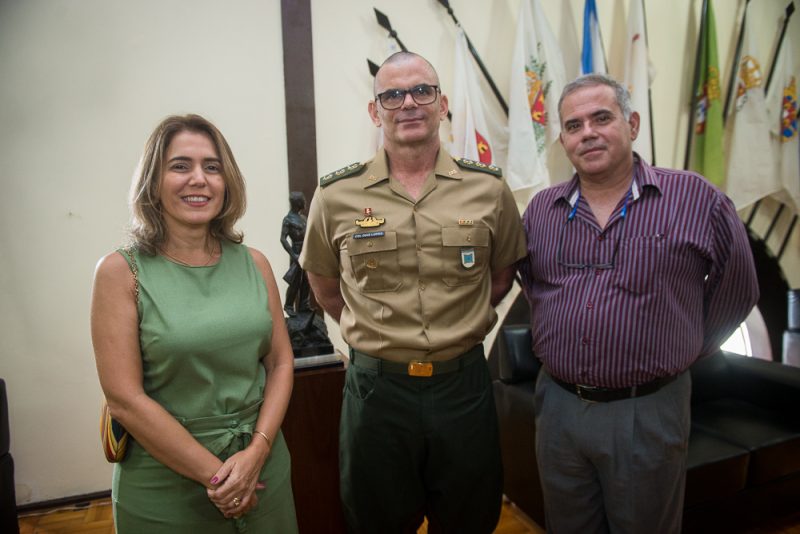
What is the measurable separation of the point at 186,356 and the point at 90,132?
1783mm

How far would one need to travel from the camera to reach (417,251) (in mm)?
1347

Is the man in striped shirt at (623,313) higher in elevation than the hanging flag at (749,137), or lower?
lower

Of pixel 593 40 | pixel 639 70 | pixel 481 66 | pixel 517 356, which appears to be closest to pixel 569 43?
pixel 593 40

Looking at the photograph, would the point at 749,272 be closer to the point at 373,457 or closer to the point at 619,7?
the point at 373,457

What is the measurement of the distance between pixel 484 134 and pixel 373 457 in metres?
1.95

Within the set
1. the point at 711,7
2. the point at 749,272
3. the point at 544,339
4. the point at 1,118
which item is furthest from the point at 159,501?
the point at 711,7

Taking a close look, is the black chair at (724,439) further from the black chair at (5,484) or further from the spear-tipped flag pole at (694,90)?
the black chair at (5,484)

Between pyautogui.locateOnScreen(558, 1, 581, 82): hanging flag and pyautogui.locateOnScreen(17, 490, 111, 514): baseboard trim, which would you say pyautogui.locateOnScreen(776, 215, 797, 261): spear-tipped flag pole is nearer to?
pyautogui.locateOnScreen(558, 1, 581, 82): hanging flag

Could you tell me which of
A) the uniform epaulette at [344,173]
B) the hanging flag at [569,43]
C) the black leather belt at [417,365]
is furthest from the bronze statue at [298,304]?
the hanging flag at [569,43]

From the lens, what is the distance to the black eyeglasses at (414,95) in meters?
1.31

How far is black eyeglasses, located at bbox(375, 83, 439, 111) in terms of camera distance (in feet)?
4.30

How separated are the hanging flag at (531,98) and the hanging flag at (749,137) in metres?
1.33

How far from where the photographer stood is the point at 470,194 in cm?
140

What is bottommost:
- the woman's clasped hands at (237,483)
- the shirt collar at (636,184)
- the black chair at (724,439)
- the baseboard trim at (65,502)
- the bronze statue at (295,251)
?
the baseboard trim at (65,502)
